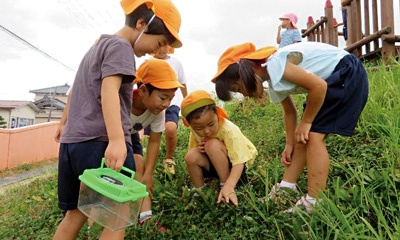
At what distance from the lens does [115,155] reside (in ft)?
4.71

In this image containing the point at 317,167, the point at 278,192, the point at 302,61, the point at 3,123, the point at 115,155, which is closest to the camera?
the point at 115,155

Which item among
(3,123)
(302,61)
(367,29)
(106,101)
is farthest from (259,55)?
(3,123)

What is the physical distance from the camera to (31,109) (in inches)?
1147

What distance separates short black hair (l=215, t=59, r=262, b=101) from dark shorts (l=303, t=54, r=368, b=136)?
1.34 feet

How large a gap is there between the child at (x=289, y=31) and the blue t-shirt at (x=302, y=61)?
4010 millimetres

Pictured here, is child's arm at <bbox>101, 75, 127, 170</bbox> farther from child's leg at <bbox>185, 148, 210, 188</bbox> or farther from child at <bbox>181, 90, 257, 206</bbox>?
child's leg at <bbox>185, 148, 210, 188</bbox>

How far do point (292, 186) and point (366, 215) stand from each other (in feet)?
1.64

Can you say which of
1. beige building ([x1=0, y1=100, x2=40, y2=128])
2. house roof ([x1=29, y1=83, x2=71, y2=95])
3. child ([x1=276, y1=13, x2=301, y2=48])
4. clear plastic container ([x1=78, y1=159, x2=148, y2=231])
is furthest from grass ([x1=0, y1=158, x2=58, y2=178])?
house roof ([x1=29, y1=83, x2=71, y2=95])

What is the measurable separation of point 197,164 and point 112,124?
3.36 ft

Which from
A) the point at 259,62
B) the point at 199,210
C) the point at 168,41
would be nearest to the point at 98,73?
the point at 168,41

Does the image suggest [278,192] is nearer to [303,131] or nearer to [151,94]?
[303,131]

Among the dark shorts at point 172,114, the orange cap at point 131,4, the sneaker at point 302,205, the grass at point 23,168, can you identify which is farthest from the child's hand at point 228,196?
the grass at point 23,168

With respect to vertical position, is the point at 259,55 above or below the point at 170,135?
above

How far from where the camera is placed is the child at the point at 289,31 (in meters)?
5.91
